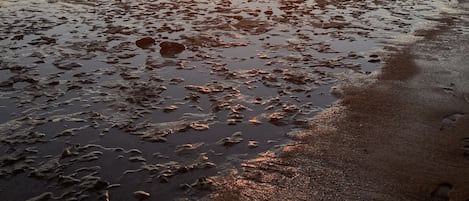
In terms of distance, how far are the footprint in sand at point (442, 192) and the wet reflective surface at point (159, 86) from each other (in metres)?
2.15

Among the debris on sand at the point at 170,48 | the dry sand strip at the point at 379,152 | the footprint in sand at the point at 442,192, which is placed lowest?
the dry sand strip at the point at 379,152

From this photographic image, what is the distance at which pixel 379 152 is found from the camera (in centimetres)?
571

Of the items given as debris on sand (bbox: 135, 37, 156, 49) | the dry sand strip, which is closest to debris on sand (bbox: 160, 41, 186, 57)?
debris on sand (bbox: 135, 37, 156, 49)

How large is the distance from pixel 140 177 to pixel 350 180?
2592mm

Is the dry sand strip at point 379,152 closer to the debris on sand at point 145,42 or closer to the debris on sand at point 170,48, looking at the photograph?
the debris on sand at point 170,48

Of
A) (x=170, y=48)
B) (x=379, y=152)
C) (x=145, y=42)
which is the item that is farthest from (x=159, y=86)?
(x=379, y=152)

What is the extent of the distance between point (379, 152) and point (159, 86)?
430 centimetres

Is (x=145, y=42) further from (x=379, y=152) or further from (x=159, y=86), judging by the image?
(x=379, y=152)

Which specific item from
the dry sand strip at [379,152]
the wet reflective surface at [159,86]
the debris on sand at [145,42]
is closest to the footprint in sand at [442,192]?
the dry sand strip at [379,152]

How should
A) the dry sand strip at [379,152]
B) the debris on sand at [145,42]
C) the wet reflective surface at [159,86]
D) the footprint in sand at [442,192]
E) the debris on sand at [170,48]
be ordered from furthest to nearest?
the debris on sand at [145,42] < the debris on sand at [170,48] < the wet reflective surface at [159,86] < the dry sand strip at [379,152] < the footprint in sand at [442,192]

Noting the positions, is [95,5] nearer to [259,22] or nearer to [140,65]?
[259,22]

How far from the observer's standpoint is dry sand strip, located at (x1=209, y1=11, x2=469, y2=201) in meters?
4.84

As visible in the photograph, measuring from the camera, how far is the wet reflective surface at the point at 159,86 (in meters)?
5.32

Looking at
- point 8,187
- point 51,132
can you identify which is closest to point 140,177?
point 8,187
